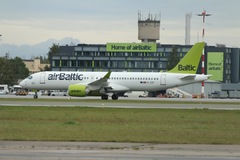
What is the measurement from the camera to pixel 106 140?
21.5 m

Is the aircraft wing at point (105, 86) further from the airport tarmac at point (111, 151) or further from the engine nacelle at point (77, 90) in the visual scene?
the airport tarmac at point (111, 151)

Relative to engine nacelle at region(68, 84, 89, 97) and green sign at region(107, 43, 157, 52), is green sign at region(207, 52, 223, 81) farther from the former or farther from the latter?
engine nacelle at region(68, 84, 89, 97)

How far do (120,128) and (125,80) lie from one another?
3999cm

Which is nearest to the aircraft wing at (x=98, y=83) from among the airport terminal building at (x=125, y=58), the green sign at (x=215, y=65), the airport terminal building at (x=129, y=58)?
the airport terminal building at (x=129, y=58)

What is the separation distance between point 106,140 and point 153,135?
3021mm

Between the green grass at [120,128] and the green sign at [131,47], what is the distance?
9763 centimetres

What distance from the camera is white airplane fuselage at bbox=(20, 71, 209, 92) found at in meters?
65.7

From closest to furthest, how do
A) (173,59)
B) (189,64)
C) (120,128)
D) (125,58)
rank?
(120,128)
(189,64)
(173,59)
(125,58)

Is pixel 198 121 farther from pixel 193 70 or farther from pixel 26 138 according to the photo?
pixel 193 70

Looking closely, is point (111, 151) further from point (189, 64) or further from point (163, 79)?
point (189, 64)

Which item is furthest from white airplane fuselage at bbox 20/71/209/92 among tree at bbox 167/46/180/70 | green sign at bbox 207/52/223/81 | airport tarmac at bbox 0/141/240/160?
green sign at bbox 207/52/223/81

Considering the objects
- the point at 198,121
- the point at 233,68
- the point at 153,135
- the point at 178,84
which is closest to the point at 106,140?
the point at 153,135

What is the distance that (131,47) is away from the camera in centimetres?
13250

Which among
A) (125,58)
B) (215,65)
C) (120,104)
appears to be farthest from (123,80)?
(215,65)
